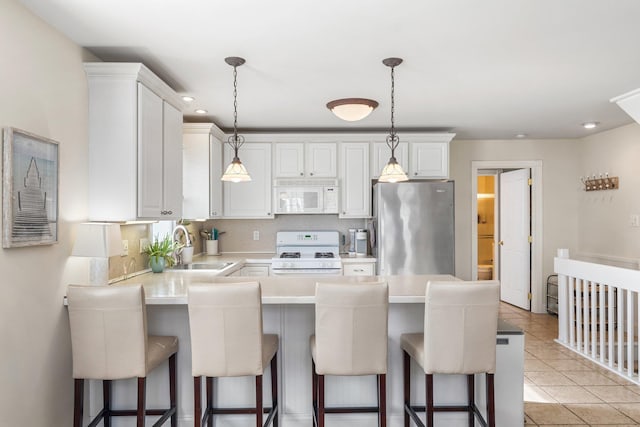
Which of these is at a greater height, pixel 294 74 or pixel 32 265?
pixel 294 74

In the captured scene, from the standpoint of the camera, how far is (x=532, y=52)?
9.10ft

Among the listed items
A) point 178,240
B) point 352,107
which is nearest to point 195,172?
point 178,240

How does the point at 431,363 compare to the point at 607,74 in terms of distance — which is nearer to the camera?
the point at 431,363

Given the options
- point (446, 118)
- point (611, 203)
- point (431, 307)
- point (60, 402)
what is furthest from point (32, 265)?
point (611, 203)

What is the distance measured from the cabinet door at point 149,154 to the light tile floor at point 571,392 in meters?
2.86

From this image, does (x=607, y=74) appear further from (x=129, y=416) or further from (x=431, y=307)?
(x=129, y=416)

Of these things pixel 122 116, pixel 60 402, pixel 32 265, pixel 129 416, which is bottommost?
pixel 129 416

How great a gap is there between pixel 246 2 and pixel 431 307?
175cm

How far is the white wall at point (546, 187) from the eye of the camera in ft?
19.2

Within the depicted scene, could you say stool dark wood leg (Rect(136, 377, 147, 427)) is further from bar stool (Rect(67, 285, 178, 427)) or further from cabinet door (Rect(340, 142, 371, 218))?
cabinet door (Rect(340, 142, 371, 218))

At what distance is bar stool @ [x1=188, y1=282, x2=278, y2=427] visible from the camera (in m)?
2.19

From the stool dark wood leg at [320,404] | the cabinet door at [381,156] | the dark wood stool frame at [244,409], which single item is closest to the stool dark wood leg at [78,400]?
the dark wood stool frame at [244,409]

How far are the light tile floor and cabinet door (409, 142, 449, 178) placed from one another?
81.8 inches

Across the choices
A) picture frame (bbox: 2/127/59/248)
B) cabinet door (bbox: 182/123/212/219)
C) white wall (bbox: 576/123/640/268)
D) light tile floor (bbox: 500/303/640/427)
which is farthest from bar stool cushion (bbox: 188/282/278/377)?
white wall (bbox: 576/123/640/268)
